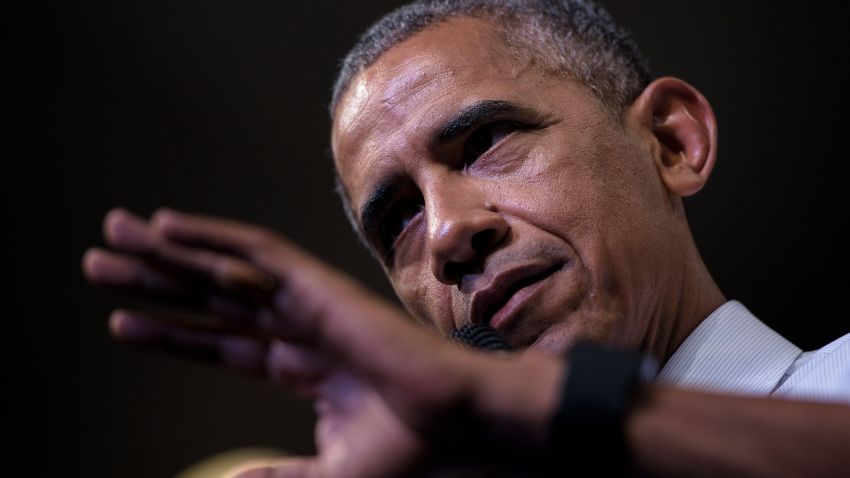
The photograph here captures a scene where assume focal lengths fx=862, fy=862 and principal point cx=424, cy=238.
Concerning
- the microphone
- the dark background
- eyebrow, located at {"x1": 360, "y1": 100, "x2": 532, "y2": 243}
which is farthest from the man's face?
the dark background

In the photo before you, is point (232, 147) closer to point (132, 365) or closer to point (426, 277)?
point (132, 365)

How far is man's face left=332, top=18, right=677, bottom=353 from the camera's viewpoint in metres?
1.40

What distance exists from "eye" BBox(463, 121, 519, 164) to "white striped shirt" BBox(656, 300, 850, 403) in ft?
1.63

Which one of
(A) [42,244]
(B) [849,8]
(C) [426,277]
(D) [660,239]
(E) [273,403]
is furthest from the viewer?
(E) [273,403]

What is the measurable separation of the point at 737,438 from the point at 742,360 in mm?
830

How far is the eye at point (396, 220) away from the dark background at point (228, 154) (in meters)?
1.05

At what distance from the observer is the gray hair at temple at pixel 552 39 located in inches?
68.3

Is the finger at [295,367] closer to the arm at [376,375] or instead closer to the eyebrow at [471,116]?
the arm at [376,375]

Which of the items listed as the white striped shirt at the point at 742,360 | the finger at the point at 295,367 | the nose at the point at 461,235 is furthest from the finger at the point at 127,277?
the white striped shirt at the point at 742,360

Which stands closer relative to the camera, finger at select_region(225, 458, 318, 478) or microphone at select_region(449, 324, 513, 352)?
finger at select_region(225, 458, 318, 478)

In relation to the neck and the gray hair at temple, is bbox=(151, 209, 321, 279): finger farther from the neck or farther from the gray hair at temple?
the gray hair at temple

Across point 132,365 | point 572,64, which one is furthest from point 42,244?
point 572,64

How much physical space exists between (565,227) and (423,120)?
1.18ft

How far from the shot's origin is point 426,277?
5.55 ft
